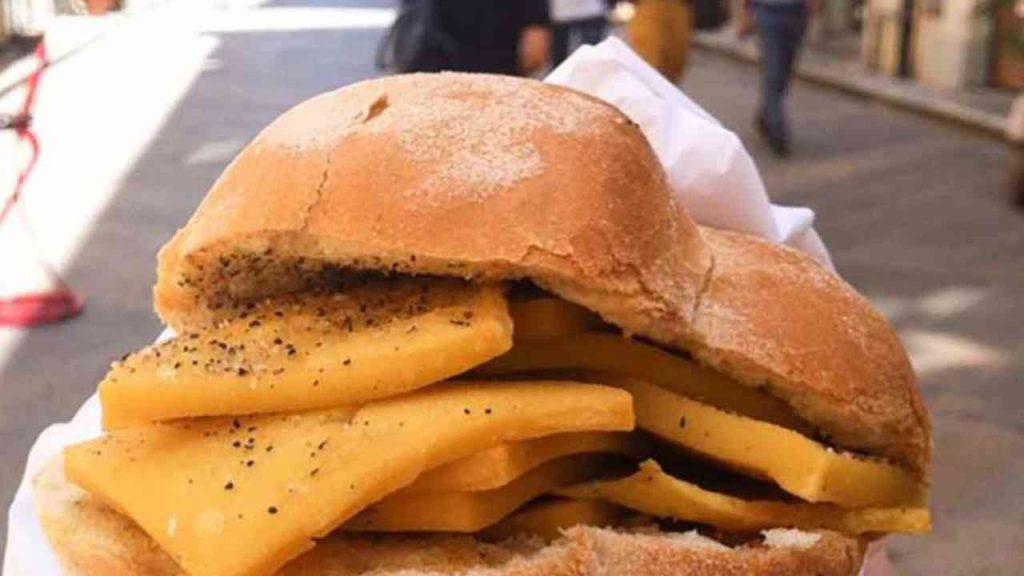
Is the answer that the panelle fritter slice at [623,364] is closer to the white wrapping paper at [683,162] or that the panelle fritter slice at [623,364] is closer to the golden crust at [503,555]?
the golden crust at [503,555]

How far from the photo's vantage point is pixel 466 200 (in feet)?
→ 4.87

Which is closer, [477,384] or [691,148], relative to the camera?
[477,384]

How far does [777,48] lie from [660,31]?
2143mm

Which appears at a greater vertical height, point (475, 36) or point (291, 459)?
point (291, 459)

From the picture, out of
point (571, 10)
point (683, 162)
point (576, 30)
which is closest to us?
point (683, 162)

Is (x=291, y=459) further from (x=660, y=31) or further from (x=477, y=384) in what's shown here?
(x=660, y=31)

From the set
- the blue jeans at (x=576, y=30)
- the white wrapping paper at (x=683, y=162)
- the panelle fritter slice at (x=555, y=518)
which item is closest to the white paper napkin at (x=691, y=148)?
the white wrapping paper at (x=683, y=162)

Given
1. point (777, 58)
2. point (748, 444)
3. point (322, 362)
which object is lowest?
point (777, 58)

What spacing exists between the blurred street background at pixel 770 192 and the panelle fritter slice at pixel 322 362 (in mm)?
2734

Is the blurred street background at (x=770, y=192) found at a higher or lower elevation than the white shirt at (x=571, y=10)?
lower

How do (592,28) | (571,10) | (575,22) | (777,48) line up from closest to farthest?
(571,10), (575,22), (592,28), (777,48)

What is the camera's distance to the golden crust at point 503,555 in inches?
56.6

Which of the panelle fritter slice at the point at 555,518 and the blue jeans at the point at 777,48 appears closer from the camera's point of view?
the panelle fritter slice at the point at 555,518

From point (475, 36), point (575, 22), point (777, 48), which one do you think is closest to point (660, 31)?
point (575, 22)
